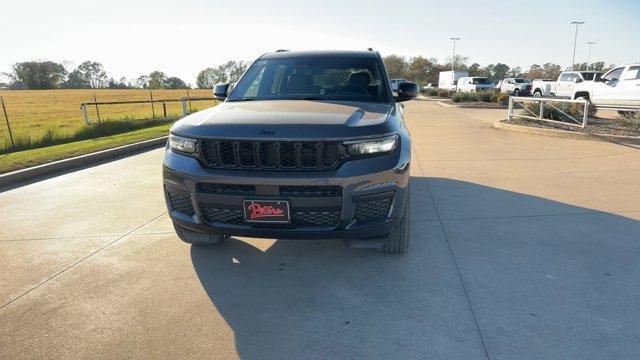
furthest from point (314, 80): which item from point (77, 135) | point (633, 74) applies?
point (633, 74)

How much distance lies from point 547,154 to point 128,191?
24.5ft

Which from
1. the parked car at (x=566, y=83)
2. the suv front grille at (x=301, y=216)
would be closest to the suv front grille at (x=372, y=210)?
the suv front grille at (x=301, y=216)

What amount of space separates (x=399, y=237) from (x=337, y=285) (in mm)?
697

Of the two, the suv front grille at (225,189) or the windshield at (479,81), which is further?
the windshield at (479,81)

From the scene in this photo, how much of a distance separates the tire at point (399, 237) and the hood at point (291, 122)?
2.50 feet

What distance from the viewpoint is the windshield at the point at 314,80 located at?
4020 millimetres

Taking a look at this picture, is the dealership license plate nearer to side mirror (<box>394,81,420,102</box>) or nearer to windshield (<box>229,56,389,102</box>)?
windshield (<box>229,56,389,102</box>)

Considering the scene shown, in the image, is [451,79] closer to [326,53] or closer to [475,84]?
[475,84]

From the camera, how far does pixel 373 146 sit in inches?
114

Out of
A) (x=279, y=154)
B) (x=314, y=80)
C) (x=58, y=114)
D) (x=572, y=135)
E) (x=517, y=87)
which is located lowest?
(x=58, y=114)

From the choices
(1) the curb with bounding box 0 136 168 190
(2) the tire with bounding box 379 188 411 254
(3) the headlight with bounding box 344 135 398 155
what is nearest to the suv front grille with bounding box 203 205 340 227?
(3) the headlight with bounding box 344 135 398 155

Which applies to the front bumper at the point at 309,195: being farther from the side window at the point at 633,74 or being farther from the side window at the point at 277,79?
the side window at the point at 633,74

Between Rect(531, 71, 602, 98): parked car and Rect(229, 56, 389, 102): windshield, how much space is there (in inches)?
805

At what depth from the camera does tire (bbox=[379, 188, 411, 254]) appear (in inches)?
135
